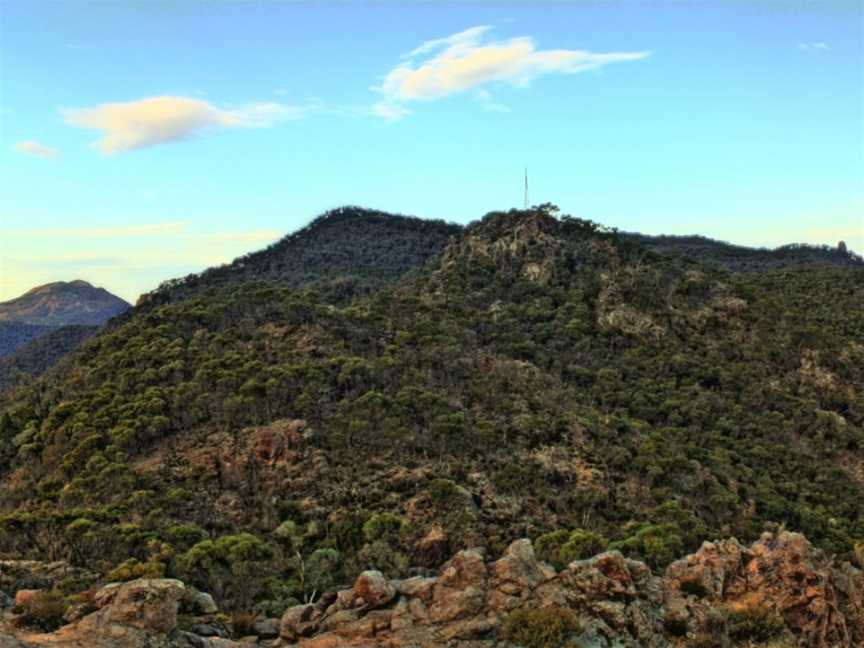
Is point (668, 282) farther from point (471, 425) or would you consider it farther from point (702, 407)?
point (471, 425)

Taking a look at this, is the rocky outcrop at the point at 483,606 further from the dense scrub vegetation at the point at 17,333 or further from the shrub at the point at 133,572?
the dense scrub vegetation at the point at 17,333

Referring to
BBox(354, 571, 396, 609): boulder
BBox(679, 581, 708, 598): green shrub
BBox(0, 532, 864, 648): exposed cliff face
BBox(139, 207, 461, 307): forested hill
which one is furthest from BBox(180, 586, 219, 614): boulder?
BBox(139, 207, 461, 307): forested hill

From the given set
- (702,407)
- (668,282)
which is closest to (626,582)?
(702,407)

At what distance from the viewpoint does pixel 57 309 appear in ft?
619

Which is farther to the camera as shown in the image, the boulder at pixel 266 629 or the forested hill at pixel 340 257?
the forested hill at pixel 340 257

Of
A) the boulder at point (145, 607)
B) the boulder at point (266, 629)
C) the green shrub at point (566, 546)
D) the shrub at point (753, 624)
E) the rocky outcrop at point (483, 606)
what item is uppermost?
the boulder at point (145, 607)

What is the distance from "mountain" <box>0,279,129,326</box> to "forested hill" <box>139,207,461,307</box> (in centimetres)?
8331

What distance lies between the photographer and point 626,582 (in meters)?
16.3

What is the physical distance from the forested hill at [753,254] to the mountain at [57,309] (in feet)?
461

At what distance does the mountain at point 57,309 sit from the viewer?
595ft

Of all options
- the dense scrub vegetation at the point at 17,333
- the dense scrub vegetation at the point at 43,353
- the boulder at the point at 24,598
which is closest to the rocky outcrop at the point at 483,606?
the boulder at the point at 24,598

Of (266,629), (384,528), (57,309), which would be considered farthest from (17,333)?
(266,629)

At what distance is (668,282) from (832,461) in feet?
74.9

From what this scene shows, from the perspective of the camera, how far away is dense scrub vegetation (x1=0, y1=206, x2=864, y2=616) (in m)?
28.6
